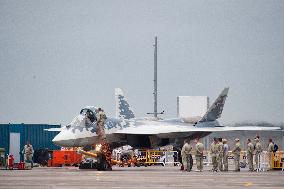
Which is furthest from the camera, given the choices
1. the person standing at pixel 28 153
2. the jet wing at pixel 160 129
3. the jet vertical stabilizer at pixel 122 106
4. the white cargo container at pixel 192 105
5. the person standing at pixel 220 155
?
the white cargo container at pixel 192 105

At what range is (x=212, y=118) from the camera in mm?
59250

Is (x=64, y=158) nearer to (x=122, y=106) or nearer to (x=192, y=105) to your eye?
(x=122, y=106)

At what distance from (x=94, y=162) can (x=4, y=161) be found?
920cm

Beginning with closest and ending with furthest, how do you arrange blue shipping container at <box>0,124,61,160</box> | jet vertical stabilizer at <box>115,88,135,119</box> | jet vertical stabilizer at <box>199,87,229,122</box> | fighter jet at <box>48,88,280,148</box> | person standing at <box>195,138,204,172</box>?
person standing at <box>195,138,204,172</box>
fighter jet at <box>48,88,280,148</box>
jet vertical stabilizer at <box>199,87,229,122</box>
blue shipping container at <box>0,124,61,160</box>
jet vertical stabilizer at <box>115,88,135,119</box>

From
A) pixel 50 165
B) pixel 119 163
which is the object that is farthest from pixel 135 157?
pixel 50 165

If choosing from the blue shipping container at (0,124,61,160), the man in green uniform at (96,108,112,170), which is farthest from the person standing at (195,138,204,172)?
the blue shipping container at (0,124,61,160)

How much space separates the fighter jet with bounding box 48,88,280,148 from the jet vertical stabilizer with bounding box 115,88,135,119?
8.88 meters

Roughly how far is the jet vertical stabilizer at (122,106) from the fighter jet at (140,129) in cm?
888

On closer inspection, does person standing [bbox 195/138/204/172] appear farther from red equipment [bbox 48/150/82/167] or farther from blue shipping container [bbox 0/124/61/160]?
blue shipping container [bbox 0/124/61/160]

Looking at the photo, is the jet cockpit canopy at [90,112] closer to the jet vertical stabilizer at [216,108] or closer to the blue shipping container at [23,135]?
the jet vertical stabilizer at [216,108]

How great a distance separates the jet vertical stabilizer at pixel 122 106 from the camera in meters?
66.6

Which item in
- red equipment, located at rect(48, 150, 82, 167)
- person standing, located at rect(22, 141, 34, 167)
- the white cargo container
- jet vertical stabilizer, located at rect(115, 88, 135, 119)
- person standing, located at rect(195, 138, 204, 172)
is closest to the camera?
person standing, located at rect(195, 138, 204, 172)

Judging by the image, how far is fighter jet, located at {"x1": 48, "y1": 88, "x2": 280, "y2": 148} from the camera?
149ft

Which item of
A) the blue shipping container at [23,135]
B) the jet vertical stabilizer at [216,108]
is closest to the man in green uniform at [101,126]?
the jet vertical stabilizer at [216,108]
